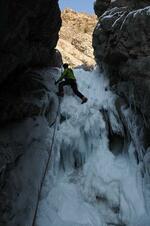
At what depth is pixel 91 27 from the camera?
35.2m

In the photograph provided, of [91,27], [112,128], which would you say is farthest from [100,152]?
[91,27]

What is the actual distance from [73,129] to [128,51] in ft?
10.1

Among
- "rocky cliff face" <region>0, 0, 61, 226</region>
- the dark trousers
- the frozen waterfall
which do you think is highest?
"rocky cliff face" <region>0, 0, 61, 226</region>

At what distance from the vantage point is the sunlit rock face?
37.6 feet

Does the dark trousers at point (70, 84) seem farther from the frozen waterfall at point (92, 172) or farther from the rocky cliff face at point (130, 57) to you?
the rocky cliff face at point (130, 57)

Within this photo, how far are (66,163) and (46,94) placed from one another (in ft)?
8.83

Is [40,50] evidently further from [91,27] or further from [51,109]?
[91,27]

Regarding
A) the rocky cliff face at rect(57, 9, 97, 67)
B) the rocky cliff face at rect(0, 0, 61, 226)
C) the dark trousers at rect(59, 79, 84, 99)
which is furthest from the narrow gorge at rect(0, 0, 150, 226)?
the rocky cliff face at rect(57, 9, 97, 67)

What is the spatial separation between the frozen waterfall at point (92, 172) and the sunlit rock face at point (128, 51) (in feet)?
2.80

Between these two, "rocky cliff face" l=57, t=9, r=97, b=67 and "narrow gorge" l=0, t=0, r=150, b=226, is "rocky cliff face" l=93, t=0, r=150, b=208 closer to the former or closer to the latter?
"narrow gorge" l=0, t=0, r=150, b=226

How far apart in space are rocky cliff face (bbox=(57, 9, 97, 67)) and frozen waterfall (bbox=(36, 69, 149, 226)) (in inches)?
549

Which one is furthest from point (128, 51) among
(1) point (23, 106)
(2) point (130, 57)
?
(1) point (23, 106)

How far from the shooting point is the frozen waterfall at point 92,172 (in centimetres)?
984

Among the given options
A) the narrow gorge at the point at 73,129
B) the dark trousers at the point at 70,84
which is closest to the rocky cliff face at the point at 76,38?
the dark trousers at the point at 70,84
